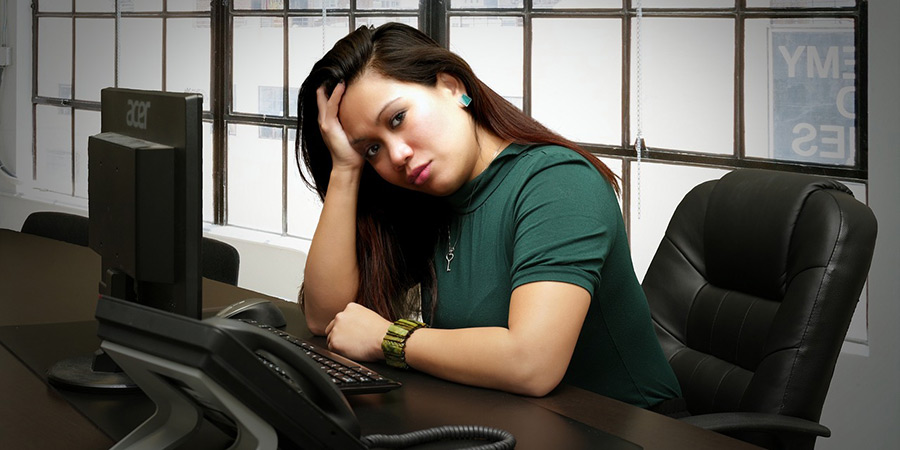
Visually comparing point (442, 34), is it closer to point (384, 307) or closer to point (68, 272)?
point (68, 272)

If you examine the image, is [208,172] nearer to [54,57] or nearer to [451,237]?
[54,57]

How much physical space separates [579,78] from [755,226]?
132 centimetres

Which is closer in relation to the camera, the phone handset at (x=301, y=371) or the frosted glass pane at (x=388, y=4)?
the phone handset at (x=301, y=371)

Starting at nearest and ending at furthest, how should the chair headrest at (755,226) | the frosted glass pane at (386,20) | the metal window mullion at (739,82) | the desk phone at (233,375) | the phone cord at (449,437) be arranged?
the desk phone at (233,375), the phone cord at (449,437), the chair headrest at (755,226), the metal window mullion at (739,82), the frosted glass pane at (386,20)

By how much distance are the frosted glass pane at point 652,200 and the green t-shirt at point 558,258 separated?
121 centimetres

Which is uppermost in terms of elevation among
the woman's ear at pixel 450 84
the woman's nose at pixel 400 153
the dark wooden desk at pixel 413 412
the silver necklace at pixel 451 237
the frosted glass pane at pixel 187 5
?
the frosted glass pane at pixel 187 5

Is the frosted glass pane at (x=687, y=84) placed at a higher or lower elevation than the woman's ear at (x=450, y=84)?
higher

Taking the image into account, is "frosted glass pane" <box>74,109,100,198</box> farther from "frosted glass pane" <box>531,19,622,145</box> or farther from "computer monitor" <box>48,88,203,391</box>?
"computer monitor" <box>48,88,203,391</box>

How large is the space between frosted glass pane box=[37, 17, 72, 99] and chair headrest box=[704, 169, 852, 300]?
14.9 ft

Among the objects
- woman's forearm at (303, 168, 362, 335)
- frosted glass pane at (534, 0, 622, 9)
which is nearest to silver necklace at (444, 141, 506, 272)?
woman's forearm at (303, 168, 362, 335)

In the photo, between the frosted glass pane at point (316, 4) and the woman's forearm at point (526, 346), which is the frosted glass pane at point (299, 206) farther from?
the woman's forearm at point (526, 346)

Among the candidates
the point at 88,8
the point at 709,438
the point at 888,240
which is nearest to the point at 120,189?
the point at 709,438

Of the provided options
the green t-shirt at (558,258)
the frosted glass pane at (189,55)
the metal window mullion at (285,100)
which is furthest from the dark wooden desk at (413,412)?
the frosted glass pane at (189,55)

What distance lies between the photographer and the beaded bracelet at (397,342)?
4.73 ft
